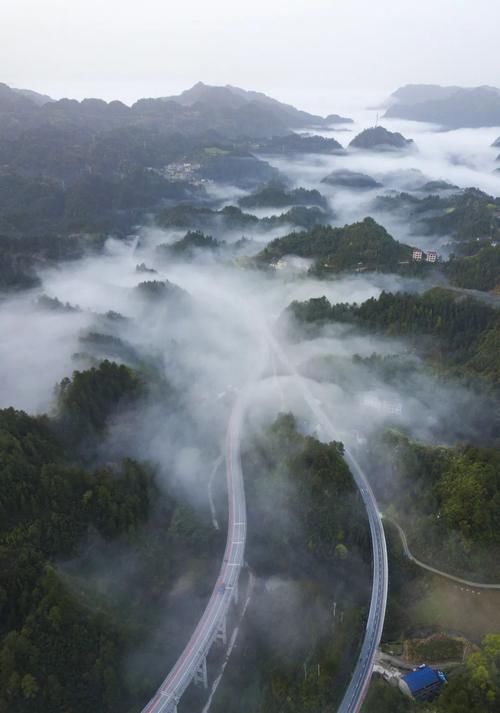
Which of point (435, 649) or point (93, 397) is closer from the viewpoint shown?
point (435, 649)

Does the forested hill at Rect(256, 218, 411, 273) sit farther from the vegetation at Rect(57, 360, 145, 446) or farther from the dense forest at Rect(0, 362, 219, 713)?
the dense forest at Rect(0, 362, 219, 713)

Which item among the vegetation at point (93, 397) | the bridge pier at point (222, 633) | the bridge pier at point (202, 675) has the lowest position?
the bridge pier at point (202, 675)

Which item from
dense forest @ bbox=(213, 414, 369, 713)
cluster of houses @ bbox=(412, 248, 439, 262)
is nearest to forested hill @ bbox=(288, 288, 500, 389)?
cluster of houses @ bbox=(412, 248, 439, 262)

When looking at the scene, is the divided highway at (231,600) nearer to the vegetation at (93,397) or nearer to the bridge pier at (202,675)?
the bridge pier at (202,675)

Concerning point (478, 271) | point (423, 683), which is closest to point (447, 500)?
point (423, 683)

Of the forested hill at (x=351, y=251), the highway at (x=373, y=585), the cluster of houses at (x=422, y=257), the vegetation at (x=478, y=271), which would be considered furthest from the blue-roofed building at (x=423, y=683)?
the cluster of houses at (x=422, y=257)

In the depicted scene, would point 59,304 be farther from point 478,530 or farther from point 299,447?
point 478,530

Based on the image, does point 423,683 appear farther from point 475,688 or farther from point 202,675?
point 202,675
